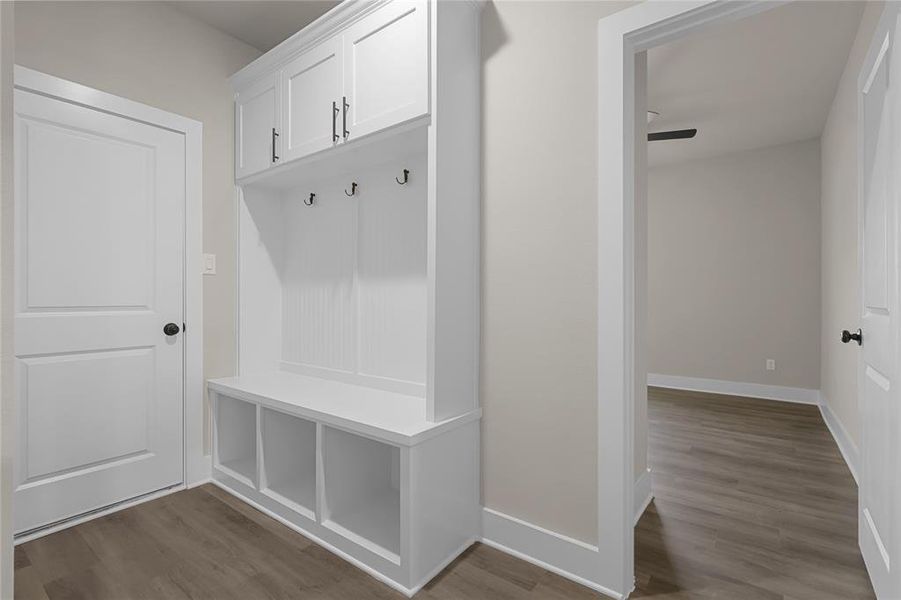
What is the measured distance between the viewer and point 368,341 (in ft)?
8.02

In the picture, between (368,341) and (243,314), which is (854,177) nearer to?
(368,341)

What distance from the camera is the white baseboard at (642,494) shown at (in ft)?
7.27

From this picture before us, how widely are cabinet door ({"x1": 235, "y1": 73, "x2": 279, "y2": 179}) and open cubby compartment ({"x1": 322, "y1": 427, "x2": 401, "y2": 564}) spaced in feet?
5.12

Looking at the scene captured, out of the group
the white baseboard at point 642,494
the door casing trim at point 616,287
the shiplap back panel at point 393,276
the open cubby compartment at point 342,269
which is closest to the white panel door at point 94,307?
the open cubby compartment at point 342,269

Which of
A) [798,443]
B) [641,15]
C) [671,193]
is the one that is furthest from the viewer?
[671,193]

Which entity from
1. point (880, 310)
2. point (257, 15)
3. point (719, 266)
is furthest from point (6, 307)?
point (719, 266)

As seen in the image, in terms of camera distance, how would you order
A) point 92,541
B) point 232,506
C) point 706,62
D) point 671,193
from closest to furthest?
point 92,541 < point 232,506 < point 706,62 < point 671,193

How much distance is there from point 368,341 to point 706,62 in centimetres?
279

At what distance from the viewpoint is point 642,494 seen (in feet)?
7.55

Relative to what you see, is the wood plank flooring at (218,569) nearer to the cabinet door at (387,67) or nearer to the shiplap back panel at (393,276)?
the shiplap back panel at (393,276)

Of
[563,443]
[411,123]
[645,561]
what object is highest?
[411,123]

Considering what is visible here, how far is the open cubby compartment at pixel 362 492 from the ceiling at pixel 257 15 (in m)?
2.21

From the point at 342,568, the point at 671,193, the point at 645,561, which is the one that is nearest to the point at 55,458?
the point at 342,568

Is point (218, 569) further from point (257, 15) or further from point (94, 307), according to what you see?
point (257, 15)
